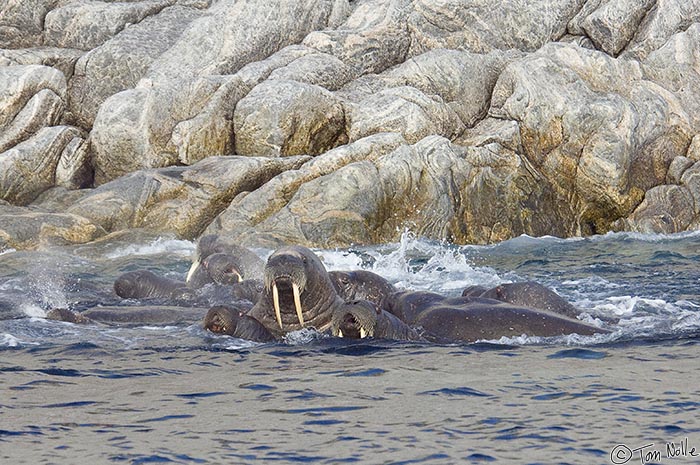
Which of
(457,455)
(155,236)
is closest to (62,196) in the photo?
(155,236)

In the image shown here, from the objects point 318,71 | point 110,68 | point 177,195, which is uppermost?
point 110,68

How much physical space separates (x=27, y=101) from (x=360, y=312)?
1915 centimetres

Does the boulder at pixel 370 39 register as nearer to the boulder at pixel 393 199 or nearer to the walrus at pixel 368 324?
the boulder at pixel 393 199

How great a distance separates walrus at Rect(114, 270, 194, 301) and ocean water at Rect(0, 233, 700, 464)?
100 centimetres

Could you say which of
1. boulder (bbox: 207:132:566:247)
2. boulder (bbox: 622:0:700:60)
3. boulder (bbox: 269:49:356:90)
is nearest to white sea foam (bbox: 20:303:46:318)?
boulder (bbox: 207:132:566:247)

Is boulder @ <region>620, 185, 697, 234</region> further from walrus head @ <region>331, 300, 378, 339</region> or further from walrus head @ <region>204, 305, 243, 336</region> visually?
walrus head @ <region>204, 305, 243, 336</region>

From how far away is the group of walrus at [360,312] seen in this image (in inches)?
423

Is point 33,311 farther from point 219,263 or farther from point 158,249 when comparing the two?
point 158,249

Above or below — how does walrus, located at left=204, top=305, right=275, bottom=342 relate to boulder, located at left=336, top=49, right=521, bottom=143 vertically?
below

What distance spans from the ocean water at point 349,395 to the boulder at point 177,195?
8397mm

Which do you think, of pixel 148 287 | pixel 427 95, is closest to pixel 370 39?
pixel 427 95

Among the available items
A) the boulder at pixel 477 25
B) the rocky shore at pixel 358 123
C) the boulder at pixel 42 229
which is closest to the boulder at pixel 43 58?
the rocky shore at pixel 358 123

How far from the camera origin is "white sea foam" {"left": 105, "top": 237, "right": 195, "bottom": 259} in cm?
2098

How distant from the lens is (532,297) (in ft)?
39.9
